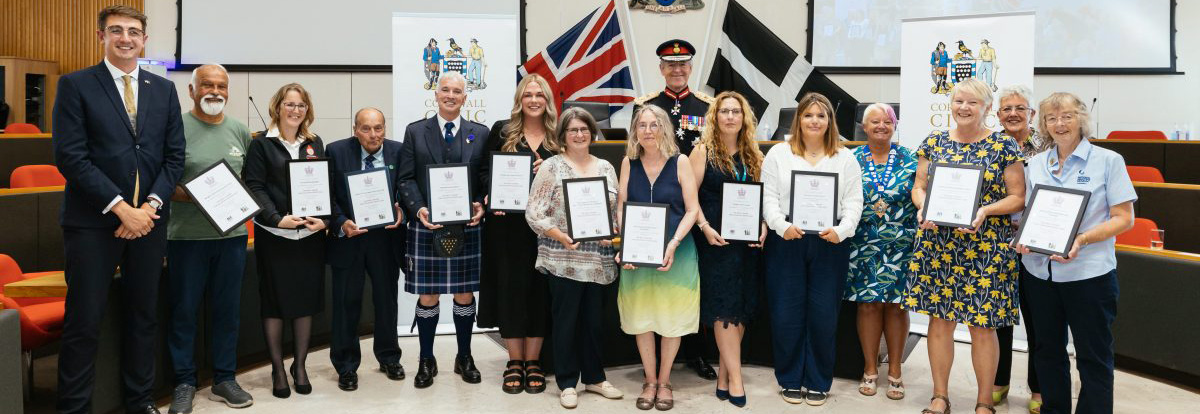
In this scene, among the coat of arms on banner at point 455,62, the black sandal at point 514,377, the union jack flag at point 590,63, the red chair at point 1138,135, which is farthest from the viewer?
the red chair at point 1138,135

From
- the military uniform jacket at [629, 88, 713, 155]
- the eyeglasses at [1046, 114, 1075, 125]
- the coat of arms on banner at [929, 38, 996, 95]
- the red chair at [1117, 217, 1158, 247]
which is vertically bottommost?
the red chair at [1117, 217, 1158, 247]

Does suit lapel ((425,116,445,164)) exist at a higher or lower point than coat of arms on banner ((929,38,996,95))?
lower

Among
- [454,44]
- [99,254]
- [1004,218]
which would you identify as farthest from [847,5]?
[99,254]

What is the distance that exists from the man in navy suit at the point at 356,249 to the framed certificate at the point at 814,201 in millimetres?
1972

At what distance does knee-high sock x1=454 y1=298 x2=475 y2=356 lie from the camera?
13.8ft

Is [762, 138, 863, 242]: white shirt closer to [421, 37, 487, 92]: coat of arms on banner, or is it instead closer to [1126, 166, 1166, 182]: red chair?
[421, 37, 487, 92]: coat of arms on banner

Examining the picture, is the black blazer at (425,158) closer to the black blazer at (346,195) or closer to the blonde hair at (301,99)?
the black blazer at (346,195)

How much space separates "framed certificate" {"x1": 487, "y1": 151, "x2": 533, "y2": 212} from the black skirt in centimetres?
93

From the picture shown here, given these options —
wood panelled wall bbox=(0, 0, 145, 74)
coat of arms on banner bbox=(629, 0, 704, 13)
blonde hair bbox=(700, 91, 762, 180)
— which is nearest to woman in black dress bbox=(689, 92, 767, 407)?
blonde hair bbox=(700, 91, 762, 180)

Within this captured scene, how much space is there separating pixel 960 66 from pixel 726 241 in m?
3.07

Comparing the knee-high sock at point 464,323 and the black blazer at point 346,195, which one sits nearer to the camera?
the black blazer at point 346,195

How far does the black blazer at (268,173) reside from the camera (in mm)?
3809

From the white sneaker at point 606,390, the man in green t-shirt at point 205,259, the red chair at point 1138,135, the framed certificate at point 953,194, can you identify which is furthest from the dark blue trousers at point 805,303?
the red chair at point 1138,135

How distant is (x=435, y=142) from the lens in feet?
13.4
